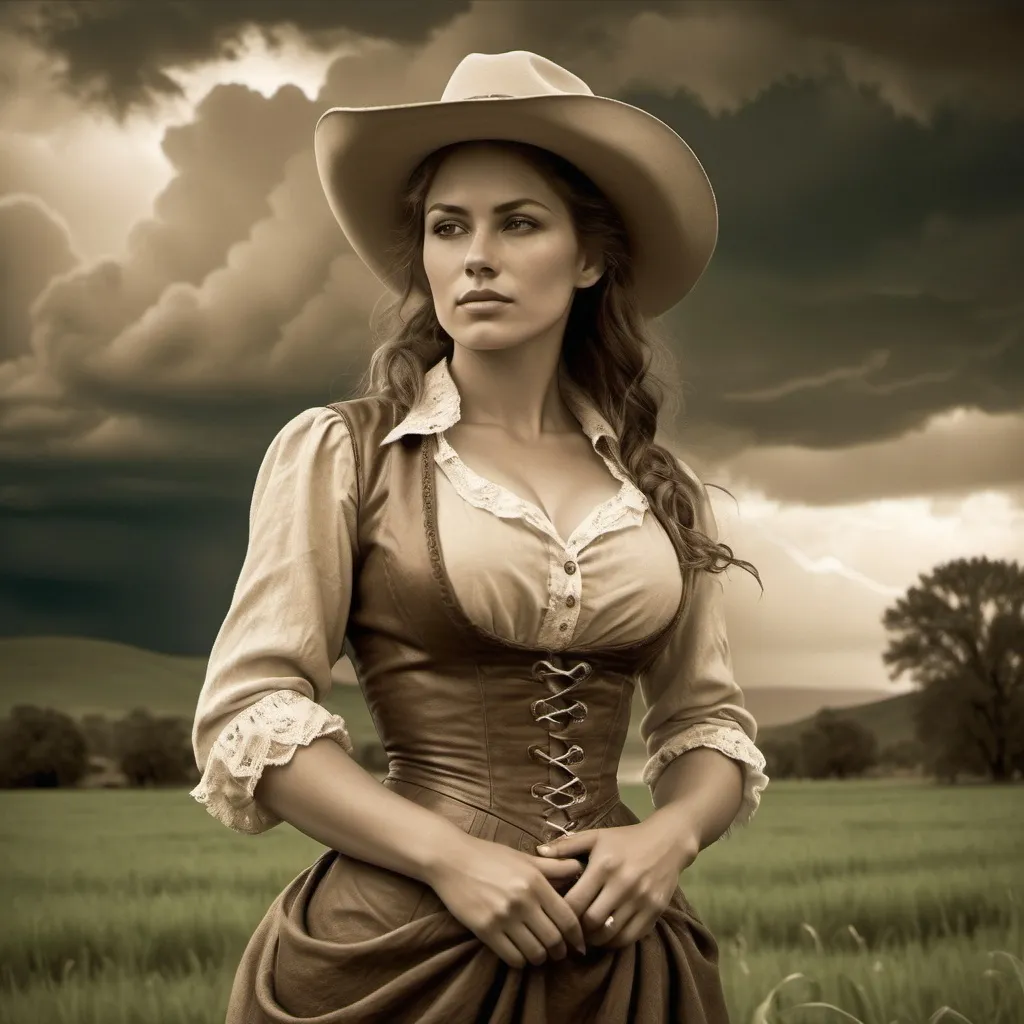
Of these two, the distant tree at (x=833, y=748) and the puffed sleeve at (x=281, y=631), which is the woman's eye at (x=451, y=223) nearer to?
the puffed sleeve at (x=281, y=631)

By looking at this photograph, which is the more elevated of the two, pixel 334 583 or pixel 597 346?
pixel 597 346

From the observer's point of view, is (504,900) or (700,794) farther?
(700,794)

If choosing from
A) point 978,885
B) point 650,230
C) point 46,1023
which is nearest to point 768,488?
point 978,885

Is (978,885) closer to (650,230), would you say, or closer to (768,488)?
(768,488)

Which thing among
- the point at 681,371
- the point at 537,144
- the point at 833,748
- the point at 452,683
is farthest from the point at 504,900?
the point at 833,748

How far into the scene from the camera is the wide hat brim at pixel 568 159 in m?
1.36

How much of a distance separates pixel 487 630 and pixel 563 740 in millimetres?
138

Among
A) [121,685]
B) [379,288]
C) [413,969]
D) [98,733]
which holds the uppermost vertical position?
[379,288]

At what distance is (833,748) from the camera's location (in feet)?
13.6

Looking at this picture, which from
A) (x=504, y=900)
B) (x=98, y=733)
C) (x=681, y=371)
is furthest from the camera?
(x=98, y=733)

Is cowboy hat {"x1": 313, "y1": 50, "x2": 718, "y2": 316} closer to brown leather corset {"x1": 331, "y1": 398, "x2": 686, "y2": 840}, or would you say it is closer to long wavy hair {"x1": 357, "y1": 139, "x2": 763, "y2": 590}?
long wavy hair {"x1": 357, "y1": 139, "x2": 763, "y2": 590}

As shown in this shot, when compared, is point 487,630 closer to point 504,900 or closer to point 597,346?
point 504,900

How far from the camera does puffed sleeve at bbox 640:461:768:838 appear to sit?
147 cm

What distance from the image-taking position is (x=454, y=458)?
1.36 metres
